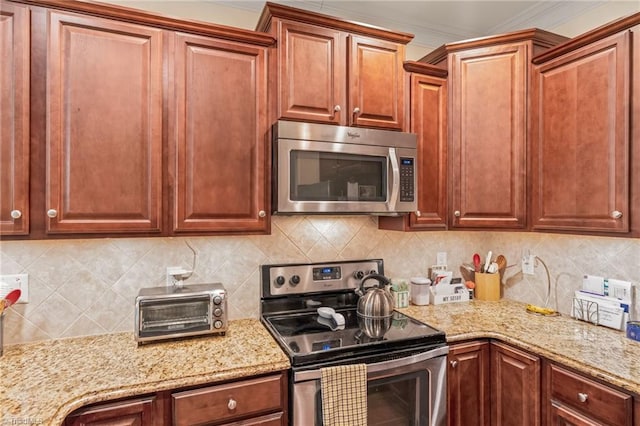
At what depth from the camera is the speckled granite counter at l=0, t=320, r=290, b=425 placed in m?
1.17

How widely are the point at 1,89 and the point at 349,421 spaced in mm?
1866

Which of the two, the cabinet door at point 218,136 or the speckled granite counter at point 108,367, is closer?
the speckled granite counter at point 108,367

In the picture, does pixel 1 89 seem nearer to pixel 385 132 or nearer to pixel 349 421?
pixel 385 132

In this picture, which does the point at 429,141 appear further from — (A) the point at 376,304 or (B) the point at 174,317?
(B) the point at 174,317

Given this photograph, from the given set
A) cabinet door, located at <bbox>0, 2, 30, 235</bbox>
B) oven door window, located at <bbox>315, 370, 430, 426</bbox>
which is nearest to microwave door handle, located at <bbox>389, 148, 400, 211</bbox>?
oven door window, located at <bbox>315, 370, 430, 426</bbox>

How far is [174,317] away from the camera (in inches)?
65.7

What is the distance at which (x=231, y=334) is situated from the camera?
1.79 meters

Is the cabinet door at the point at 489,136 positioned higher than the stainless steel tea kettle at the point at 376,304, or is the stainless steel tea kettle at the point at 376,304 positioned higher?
the cabinet door at the point at 489,136

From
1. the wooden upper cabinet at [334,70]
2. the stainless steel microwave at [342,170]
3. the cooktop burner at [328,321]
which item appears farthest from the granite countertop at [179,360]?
the wooden upper cabinet at [334,70]

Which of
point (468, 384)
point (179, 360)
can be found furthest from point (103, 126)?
point (468, 384)

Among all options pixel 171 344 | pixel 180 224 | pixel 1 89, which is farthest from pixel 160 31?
pixel 171 344

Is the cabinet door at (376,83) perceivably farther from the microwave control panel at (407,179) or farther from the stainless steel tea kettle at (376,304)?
A: the stainless steel tea kettle at (376,304)

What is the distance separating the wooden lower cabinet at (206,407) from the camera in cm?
127

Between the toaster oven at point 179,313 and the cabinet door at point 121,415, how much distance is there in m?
0.35
